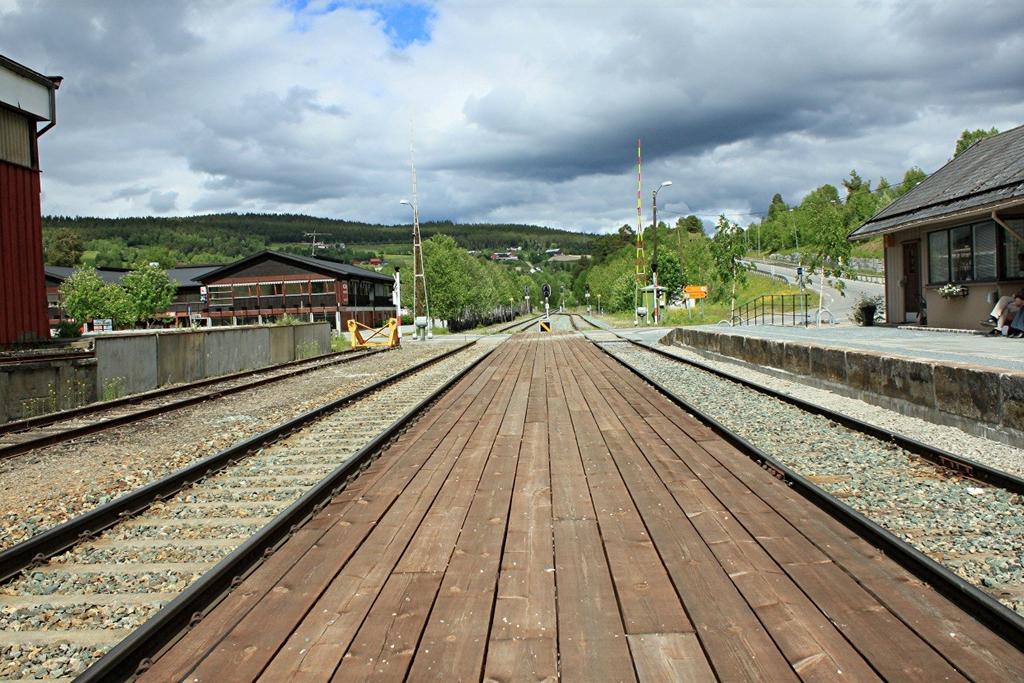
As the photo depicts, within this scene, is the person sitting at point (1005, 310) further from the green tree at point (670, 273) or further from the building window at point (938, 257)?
the green tree at point (670, 273)

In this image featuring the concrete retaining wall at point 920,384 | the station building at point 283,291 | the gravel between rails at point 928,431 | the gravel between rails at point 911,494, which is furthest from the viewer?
the station building at point 283,291

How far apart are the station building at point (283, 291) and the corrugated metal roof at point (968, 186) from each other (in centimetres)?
4484

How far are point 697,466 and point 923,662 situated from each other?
11.3 feet

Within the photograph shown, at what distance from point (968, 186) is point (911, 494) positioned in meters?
18.9

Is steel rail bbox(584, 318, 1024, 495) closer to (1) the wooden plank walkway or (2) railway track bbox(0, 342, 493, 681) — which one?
(1) the wooden plank walkway

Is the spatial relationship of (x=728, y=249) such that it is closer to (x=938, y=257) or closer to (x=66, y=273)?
(x=938, y=257)

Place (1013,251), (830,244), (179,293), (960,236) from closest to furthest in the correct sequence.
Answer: (1013,251) → (960,236) → (830,244) → (179,293)

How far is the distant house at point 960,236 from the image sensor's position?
698 inches

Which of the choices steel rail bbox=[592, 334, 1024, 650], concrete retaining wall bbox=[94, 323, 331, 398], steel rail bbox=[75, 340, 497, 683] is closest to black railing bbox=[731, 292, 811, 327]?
concrete retaining wall bbox=[94, 323, 331, 398]

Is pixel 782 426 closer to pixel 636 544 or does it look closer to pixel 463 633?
pixel 636 544

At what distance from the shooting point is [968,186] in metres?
20.8

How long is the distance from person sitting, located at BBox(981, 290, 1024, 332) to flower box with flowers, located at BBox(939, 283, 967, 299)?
1646 mm

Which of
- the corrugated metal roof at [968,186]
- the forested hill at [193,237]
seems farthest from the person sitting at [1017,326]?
the forested hill at [193,237]

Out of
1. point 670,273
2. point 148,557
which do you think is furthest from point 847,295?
point 148,557
